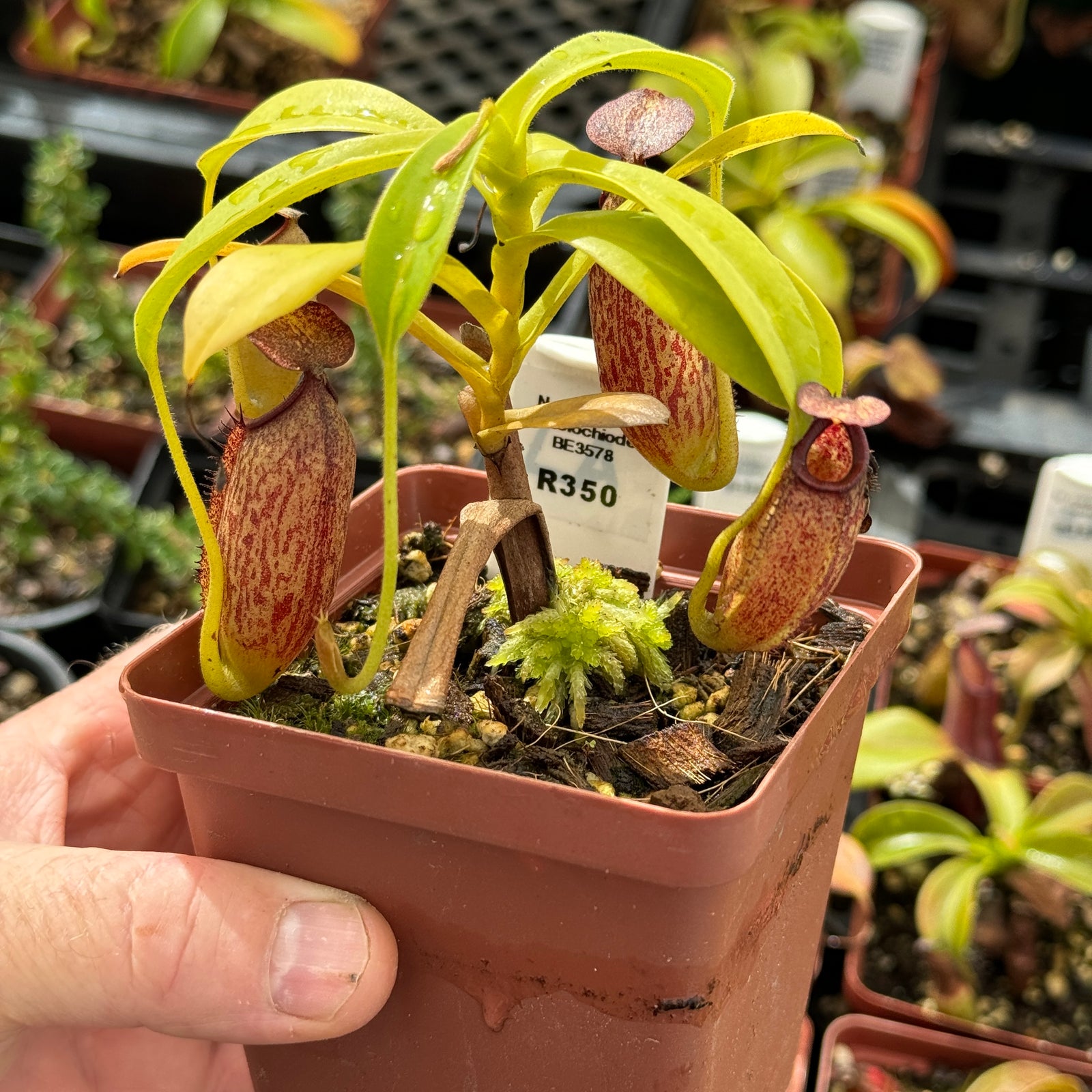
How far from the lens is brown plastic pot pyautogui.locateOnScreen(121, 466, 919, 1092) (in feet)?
1.61

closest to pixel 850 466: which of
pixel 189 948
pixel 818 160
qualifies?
pixel 189 948

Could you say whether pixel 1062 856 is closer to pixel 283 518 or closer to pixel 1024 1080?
pixel 1024 1080

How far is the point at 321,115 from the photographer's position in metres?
0.53

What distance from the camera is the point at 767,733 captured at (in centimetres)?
58

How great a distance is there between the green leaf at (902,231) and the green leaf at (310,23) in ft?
3.08

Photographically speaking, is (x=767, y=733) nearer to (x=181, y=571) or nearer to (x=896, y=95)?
(x=181, y=571)

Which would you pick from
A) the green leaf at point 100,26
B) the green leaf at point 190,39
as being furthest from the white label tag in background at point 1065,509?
the green leaf at point 100,26

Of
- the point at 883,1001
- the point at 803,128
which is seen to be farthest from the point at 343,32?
the point at 883,1001

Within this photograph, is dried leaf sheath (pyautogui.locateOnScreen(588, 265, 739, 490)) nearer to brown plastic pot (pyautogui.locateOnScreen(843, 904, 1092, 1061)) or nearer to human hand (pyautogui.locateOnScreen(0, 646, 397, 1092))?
human hand (pyautogui.locateOnScreen(0, 646, 397, 1092))

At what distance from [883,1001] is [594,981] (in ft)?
2.44

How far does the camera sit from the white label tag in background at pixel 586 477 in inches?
27.6

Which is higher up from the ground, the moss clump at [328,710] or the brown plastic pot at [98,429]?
the moss clump at [328,710]

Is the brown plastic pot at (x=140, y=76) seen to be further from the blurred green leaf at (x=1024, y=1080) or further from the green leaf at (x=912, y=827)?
the blurred green leaf at (x=1024, y=1080)

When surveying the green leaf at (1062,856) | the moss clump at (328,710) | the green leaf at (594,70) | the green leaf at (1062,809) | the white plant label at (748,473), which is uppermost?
the green leaf at (594,70)
